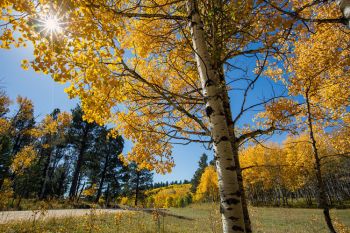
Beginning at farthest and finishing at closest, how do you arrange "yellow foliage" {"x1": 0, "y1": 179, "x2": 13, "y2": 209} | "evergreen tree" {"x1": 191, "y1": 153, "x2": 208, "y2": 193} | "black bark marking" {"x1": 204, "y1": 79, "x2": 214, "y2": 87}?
"evergreen tree" {"x1": 191, "y1": 153, "x2": 208, "y2": 193} < "yellow foliage" {"x1": 0, "y1": 179, "x2": 13, "y2": 209} < "black bark marking" {"x1": 204, "y1": 79, "x2": 214, "y2": 87}

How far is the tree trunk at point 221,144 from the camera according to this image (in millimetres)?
1877

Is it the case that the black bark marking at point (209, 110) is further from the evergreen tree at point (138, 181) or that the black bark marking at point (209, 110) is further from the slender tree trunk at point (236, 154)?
the evergreen tree at point (138, 181)

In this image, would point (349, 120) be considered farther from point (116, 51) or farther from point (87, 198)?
point (87, 198)

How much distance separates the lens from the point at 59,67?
241 centimetres

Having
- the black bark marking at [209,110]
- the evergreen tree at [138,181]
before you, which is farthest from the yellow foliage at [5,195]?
the evergreen tree at [138,181]

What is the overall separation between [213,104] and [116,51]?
4.72ft

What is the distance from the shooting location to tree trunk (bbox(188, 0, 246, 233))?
188 cm

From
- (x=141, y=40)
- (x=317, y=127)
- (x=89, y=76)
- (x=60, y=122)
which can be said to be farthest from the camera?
(x=60, y=122)

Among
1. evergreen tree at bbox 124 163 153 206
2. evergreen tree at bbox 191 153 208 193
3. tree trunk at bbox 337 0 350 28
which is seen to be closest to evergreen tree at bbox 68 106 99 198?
evergreen tree at bbox 124 163 153 206

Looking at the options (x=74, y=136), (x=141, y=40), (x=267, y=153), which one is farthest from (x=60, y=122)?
(x=267, y=153)

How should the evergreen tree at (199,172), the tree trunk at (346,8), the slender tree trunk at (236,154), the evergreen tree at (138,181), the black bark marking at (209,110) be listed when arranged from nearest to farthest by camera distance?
the tree trunk at (346,8), the black bark marking at (209,110), the slender tree trunk at (236,154), the evergreen tree at (138,181), the evergreen tree at (199,172)

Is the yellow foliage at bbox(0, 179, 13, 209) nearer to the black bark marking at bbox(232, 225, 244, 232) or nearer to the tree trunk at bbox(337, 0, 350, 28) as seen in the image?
the black bark marking at bbox(232, 225, 244, 232)

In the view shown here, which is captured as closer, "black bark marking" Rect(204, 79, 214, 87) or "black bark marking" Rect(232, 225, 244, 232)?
"black bark marking" Rect(232, 225, 244, 232)

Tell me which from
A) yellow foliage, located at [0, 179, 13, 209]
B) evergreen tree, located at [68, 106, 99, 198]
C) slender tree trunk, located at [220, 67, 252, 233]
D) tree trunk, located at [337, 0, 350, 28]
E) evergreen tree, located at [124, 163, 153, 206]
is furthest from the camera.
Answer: evergreen tree, located at [124, 163, 153, 206]
